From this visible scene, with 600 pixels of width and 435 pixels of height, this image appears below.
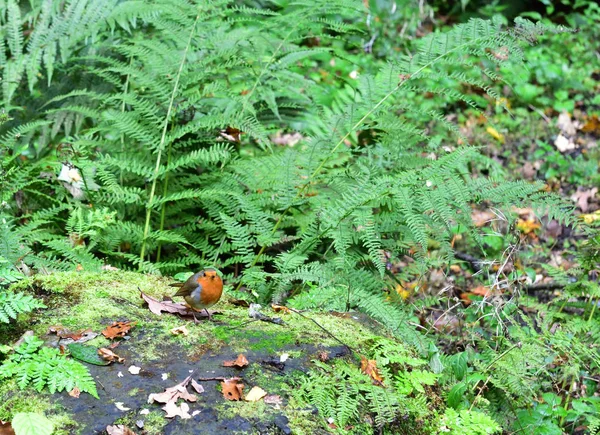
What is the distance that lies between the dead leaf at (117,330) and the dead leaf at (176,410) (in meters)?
0.42

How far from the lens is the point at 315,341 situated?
2.44 m

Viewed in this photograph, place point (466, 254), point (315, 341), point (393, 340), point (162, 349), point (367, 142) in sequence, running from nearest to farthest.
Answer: point (162, 349) → point (315, 341) → point (393, 340) → point (367, 142) → point (466, 254)

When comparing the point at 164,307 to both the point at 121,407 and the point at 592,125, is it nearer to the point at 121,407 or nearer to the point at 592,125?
the point at 121,407

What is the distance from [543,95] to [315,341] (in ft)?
Answer: 18.3

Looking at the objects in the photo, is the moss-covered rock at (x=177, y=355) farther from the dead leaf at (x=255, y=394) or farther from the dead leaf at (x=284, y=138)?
the dead leaf at (x=284, y=138)

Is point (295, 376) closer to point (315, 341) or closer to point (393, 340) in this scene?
point (315, 341)

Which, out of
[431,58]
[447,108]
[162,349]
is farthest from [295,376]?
[447,108]

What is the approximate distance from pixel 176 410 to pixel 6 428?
0.46 meters

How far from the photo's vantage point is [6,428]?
1858 millimetres

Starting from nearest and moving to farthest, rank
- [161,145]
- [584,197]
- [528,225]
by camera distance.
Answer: [161,145], [528,225], [584,197]

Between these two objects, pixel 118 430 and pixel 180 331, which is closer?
pixel 118 430

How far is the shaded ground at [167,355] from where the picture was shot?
194 centimetres

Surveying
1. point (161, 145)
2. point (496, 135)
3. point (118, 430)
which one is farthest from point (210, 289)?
point (496, 135)

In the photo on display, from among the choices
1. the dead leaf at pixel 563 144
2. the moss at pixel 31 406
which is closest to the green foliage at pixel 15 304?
the moss at pixel 31 406
